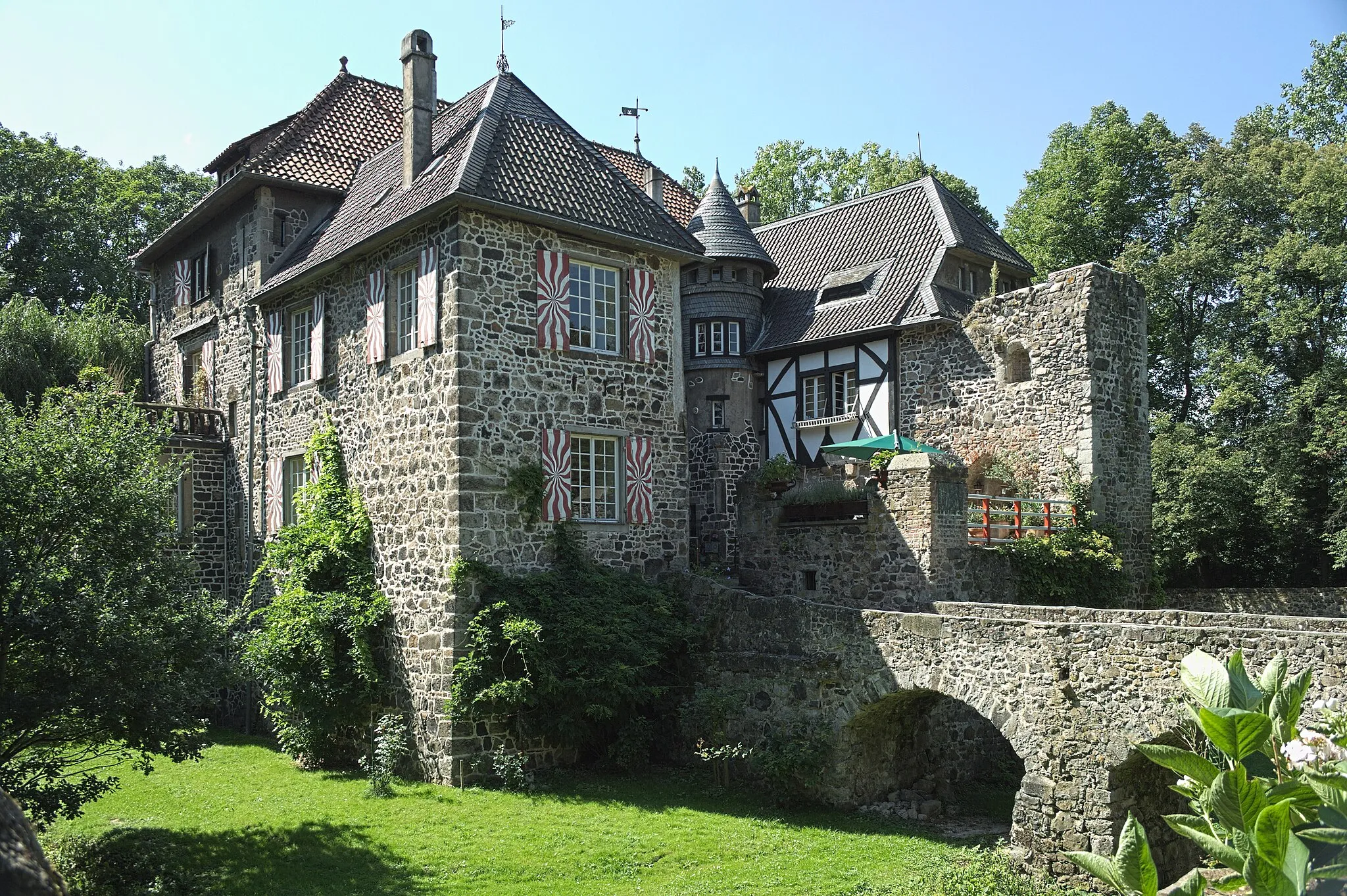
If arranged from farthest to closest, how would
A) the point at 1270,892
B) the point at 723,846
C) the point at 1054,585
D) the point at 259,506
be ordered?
the point at 259,506
the point at 1054,585
the point at 723,846
the point at 1270,892

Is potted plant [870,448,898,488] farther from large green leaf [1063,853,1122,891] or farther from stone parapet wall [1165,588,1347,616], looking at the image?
large green leaf [1063,853,1122,891]

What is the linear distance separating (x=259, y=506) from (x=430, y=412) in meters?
6.18

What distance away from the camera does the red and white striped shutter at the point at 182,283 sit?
2311 cm

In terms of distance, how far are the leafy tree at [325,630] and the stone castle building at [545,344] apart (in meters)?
0.42

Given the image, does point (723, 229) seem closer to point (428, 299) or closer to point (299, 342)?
point (299, 342)

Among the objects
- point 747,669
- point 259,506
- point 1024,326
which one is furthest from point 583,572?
point 1024,326

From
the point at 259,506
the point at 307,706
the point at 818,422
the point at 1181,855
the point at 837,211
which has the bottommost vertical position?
the point at 1181,855

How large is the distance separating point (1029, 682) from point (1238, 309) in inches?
680

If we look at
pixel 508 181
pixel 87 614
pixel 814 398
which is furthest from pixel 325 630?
pixel 814 398

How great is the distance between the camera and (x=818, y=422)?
22.2 metres

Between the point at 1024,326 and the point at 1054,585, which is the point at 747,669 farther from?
the point at 1024,326

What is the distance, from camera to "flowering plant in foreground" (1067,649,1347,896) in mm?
3906

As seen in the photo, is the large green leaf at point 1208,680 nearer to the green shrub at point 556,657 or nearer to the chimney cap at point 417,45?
the green shrub at point 556,657

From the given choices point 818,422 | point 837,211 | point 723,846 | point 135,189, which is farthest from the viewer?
point 135,189
